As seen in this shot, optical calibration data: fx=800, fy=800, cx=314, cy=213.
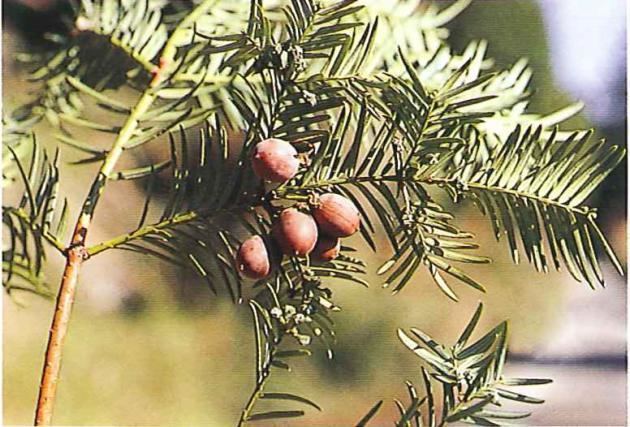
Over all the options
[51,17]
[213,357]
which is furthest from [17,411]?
[51,17]

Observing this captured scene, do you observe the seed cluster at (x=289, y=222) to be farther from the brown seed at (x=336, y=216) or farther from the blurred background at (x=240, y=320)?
the blurred background at (x=240, y=320)

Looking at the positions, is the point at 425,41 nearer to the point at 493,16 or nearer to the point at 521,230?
the point at 521,230

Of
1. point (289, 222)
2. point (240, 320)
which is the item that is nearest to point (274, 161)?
point (289, 222)

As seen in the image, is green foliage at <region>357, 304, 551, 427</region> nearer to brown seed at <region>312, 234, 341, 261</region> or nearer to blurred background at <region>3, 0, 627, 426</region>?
brown seed at <region>312, 234, 341, 261</region>

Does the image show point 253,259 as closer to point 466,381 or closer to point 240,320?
point 466,381

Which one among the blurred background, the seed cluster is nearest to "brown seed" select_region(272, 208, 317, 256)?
the seed cluster

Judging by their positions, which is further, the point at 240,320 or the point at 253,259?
the point at 240,320
